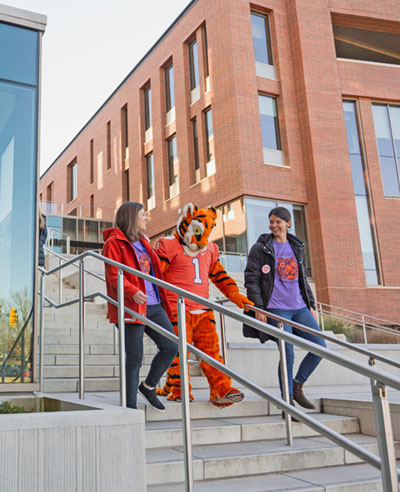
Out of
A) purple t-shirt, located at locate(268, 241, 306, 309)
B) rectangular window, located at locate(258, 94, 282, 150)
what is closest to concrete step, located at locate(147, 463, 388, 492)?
purple t-shirt, located at locate(268, 241, 306, 309)

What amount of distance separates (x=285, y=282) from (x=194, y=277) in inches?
33.5

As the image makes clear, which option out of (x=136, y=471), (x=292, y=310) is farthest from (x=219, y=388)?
(x=136, y=471)

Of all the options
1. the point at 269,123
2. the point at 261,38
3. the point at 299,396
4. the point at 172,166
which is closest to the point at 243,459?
the point at 299,396

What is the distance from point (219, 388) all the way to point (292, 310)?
0.99m

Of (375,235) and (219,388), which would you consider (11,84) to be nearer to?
(219,388)

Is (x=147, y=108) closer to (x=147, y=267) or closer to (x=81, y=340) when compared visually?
(x=147, y=267)

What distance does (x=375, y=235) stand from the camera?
19.7 meters

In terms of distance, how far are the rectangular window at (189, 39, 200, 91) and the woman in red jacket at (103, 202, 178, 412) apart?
61.4 ft

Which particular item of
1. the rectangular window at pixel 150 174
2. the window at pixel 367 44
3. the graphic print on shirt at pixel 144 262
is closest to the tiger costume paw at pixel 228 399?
the graphic print on shirt at pixel 144 262

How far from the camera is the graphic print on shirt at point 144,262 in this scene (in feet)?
14.1

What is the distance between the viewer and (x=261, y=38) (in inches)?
808

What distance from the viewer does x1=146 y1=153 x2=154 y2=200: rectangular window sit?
82.3 feet

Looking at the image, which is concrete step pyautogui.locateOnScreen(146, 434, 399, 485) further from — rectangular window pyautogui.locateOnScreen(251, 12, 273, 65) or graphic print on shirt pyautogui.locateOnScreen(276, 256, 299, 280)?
rectangular window pyautogui.locateOnScreen(251, 12, 273, 65)

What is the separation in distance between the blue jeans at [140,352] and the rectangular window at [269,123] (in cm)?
1588
